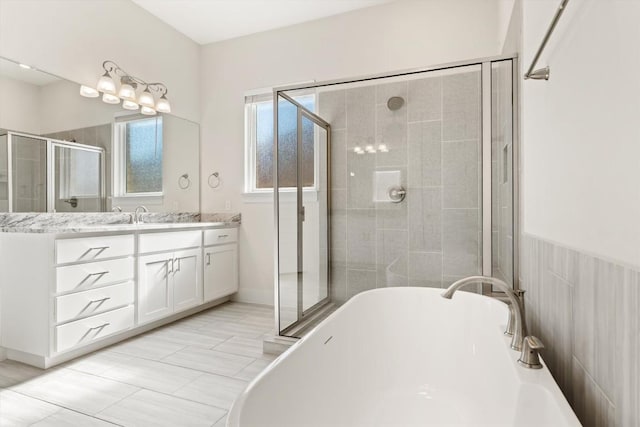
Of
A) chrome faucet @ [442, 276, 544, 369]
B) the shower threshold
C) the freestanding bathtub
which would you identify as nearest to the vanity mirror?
the shower threshold

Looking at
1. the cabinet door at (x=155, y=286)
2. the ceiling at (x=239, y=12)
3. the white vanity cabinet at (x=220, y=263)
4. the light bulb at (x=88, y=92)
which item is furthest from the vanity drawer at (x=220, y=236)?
the ceiling at (x=239, y=12)

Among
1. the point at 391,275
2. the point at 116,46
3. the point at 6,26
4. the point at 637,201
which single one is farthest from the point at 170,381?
the point at 116,46

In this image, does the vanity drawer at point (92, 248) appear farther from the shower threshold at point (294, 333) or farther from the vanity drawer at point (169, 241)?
the shower threshold at point (294, 333)

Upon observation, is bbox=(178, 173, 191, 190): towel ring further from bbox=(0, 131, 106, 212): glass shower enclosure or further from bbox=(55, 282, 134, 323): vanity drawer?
bbox=(55, 282, 134, 323): vanity drawer

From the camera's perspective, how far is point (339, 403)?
4.24 ft

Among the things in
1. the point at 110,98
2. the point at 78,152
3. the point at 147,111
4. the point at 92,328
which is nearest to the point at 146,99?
the point at 147,111

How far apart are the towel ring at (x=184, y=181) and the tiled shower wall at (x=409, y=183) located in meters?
1.90

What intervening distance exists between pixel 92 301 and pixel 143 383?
2.34 feet

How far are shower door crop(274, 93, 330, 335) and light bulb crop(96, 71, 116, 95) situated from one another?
153 centimetres

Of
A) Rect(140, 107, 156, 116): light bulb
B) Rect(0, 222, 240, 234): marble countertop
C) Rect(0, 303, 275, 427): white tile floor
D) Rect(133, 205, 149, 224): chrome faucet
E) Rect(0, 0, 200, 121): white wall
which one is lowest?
Rect(0, 303, 275, 427): white tile floor

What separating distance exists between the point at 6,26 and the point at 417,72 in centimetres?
275

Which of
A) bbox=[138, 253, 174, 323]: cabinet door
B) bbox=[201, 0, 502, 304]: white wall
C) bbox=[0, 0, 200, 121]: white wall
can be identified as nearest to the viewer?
bbox=[0, 0, 200, 121]: white wall

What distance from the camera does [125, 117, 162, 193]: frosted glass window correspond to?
3.15 meters

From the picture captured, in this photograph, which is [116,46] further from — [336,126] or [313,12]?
[336,126]
